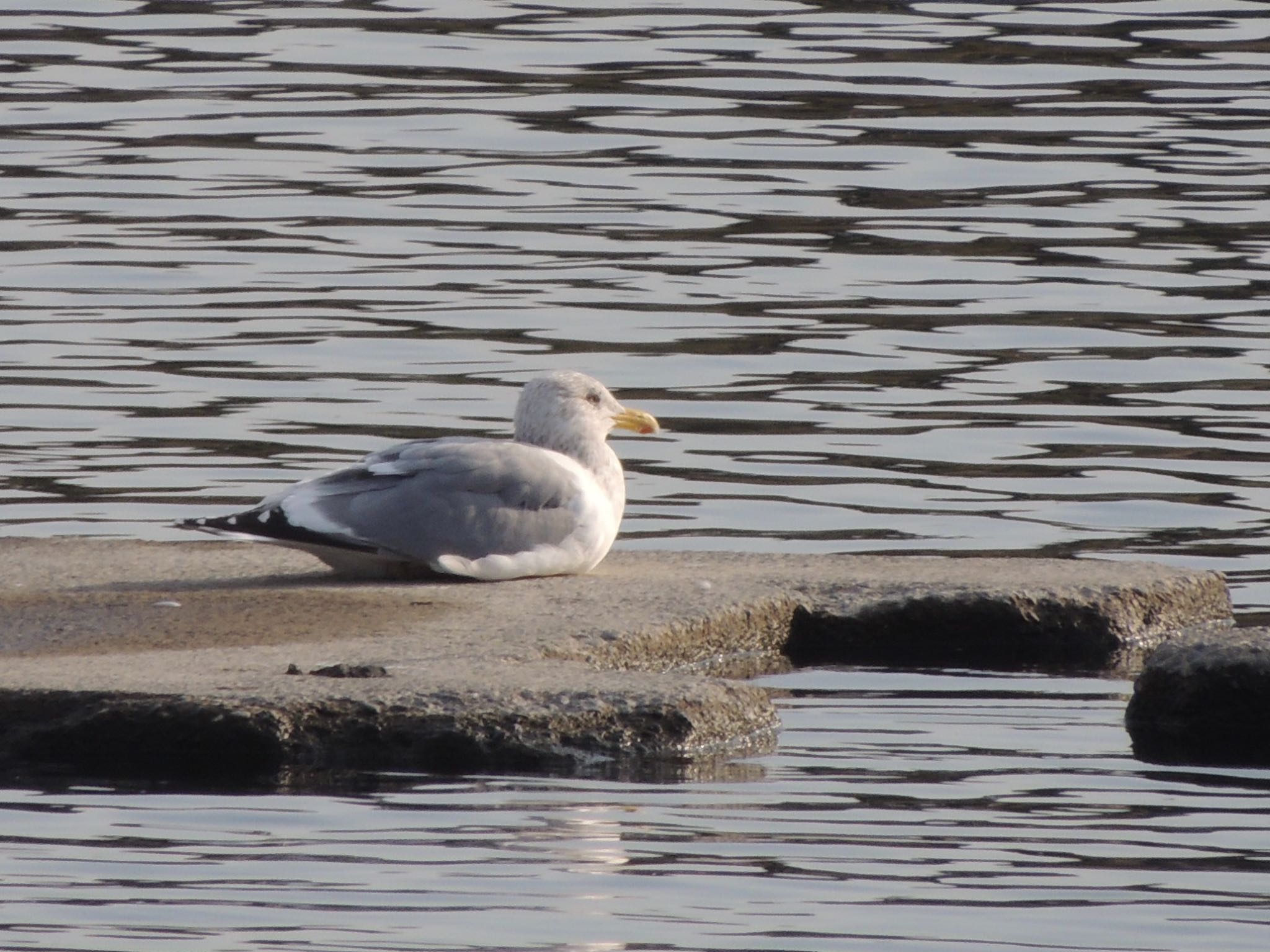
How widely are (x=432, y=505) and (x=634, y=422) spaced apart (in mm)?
1061

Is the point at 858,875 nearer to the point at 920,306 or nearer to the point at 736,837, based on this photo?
the point at 736,837

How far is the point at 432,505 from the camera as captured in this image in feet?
27.5

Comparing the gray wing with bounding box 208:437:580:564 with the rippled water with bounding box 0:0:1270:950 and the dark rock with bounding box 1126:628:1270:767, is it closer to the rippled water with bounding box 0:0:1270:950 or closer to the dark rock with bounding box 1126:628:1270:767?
the rippled water with bounding box 0:0:1270:950

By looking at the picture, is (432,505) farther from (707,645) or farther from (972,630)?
(972,630)

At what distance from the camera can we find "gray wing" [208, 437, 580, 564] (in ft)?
27.2

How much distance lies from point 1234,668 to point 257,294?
8.18 metres

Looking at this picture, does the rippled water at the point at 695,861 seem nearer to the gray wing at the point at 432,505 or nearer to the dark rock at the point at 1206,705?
the dark rock at the point at 1206,705

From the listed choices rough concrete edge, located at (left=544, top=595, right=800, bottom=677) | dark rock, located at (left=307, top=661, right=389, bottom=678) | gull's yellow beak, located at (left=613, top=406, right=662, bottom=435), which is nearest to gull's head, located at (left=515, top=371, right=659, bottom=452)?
gull's yellow beak, located at (left=613, top=406, right=662, bottom=435)

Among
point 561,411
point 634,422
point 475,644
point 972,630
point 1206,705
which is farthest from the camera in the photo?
point 634,422

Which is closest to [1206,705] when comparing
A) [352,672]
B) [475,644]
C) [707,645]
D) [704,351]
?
[707,645]

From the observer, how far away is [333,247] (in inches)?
619

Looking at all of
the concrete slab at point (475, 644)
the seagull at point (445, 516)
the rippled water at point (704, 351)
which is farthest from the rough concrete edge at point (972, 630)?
the seagull at point (445, 516)

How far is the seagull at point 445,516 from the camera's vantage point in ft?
27.3

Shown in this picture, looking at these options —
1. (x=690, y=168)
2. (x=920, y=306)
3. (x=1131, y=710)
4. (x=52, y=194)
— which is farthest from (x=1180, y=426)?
(x=52, y=194)
